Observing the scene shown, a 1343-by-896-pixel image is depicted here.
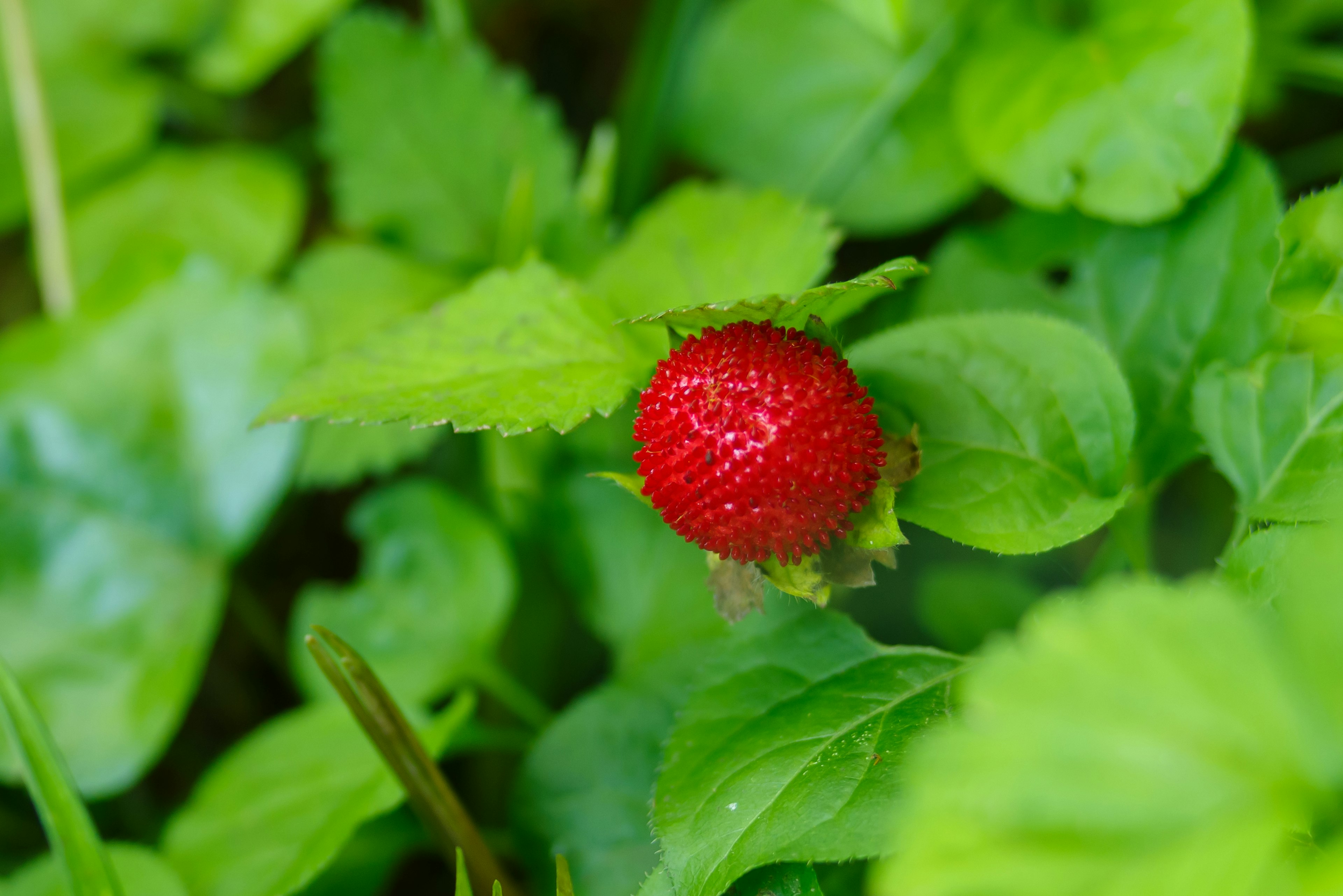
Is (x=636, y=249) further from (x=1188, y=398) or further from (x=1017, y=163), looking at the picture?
(x=1188, y=398)

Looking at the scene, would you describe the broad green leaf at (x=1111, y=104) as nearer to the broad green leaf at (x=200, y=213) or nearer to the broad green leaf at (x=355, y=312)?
the broad green leaf at (x=355, y=312)

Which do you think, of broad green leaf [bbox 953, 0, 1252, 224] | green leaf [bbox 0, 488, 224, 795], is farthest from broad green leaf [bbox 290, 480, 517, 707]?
broad green leaf [bbox 953, 0, 1252, 224]

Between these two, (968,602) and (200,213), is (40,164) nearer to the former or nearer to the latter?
(200,213)

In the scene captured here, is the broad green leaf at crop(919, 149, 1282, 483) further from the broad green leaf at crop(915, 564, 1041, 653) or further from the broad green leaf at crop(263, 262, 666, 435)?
the broad green leaf at crop(263, 262, 666, 435)

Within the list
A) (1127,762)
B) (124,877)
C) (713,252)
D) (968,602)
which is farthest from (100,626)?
(1127,762)

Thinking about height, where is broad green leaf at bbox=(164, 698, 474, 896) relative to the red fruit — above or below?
below

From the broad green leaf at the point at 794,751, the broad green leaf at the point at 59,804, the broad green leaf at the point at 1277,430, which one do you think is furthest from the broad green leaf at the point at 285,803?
the broad green leaf at the point at 1277,430
